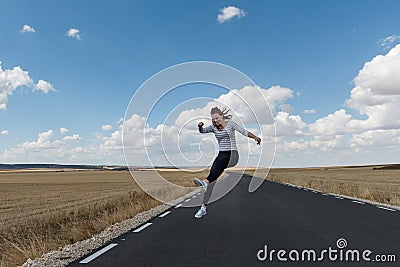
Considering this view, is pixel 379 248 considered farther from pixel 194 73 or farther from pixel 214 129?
pixel 194 73

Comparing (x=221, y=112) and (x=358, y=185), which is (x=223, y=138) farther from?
(x=358, y=185)

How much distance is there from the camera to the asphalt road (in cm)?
513

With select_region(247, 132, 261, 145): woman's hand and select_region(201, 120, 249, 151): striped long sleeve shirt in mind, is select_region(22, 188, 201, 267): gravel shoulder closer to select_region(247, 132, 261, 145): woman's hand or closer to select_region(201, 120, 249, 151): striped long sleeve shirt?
select_region(201, 120, 249, 151): striped long sleeve shirt

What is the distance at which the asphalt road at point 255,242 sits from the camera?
513 cm

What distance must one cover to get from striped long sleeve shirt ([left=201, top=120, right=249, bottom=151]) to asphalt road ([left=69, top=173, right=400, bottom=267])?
1646mm

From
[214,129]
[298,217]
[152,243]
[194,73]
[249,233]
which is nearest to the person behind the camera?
[152,243]

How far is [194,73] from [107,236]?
545cm

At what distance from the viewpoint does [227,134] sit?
7.71 m

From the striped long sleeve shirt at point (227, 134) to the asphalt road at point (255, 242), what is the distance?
165 cm

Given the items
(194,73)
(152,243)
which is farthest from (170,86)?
(152,243)

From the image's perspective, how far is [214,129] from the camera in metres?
7.75

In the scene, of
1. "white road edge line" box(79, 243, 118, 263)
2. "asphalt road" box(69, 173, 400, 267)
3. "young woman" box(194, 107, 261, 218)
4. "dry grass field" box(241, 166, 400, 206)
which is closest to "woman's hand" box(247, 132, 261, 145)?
"young woman" box(194, 107, 261, 218)

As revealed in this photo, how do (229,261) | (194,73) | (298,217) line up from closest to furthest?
(229,261), (298,217), (194,73)

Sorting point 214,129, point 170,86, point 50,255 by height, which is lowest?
point 50,255
